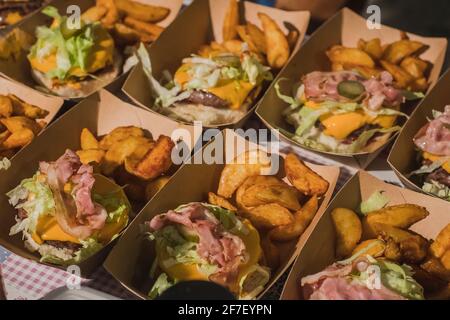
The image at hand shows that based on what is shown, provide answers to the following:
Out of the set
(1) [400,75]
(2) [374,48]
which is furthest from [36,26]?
(1) [400,75]

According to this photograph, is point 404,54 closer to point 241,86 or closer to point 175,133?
point 241,86

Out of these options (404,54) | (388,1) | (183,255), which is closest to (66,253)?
(183,255)

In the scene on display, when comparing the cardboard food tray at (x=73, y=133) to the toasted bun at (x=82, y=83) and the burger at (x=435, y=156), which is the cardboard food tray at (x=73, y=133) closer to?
the toasted bun at (x=82, y=83)

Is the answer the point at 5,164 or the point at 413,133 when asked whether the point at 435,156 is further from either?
the point at 5,164

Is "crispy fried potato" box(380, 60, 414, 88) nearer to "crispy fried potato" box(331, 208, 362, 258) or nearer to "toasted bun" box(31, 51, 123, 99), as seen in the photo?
"crispy fried potato" box(331, 208, 362, 258)

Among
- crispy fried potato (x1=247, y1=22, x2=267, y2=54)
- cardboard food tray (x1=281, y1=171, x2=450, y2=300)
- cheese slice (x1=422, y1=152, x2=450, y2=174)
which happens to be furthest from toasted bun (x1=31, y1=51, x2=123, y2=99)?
cheese slice (x1=422, y1=152, x2=450, y2=174)

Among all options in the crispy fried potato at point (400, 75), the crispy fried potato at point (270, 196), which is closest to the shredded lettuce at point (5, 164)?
the crispy fried potato at point (270, 196)
